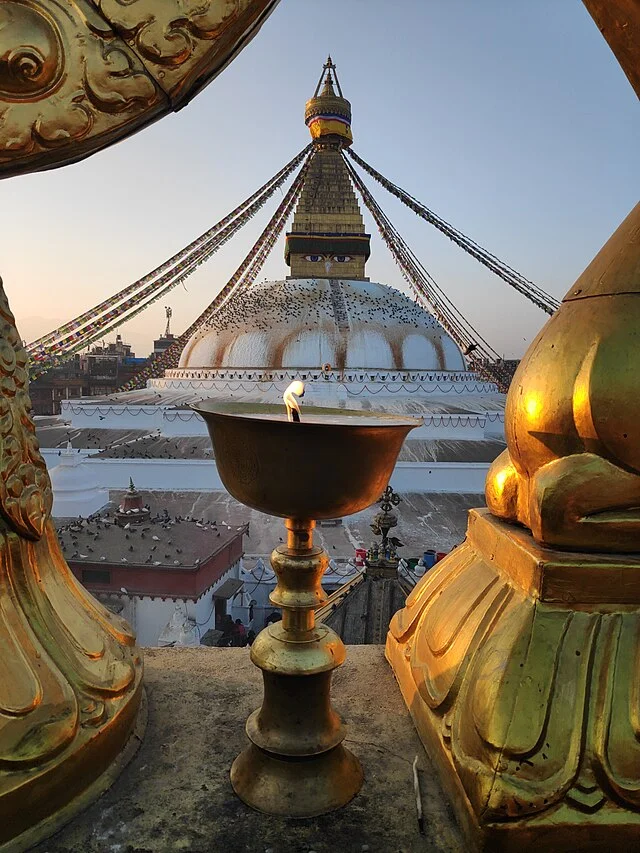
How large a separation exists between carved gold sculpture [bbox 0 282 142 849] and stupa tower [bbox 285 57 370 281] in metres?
18.1

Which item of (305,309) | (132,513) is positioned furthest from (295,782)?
(305,309)

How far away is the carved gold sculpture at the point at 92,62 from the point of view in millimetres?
843

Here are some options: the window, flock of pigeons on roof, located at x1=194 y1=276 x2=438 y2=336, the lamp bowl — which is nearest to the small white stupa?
the window

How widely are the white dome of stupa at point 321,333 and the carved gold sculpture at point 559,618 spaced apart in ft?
42.6

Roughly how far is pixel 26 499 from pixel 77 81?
646 mm

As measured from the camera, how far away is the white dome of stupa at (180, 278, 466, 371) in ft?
46.5

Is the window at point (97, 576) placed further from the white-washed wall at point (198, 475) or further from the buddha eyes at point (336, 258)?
the buddha eyes at point (336, 258)

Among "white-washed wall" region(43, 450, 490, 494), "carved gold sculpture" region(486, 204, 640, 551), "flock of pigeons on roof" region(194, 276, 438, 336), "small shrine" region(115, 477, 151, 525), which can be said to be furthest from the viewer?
"flock of pigeons on roof" region(194, 276, 438, 336)

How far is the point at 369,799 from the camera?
912 mm

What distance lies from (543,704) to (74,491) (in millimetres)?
7391

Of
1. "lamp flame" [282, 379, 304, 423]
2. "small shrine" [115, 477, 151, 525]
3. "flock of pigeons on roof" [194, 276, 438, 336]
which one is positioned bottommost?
"small shrine" [115, 477, 151, 525]

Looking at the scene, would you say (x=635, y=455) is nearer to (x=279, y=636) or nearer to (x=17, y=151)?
(x=279, y=636)

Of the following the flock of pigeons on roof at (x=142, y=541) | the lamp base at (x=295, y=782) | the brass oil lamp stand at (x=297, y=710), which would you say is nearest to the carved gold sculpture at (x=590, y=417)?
the brass oil lamp stand at (x=297, y=710)

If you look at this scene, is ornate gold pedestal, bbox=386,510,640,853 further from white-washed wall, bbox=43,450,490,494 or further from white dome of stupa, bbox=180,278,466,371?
white dome of stupa, bbox=180,278,466,371
